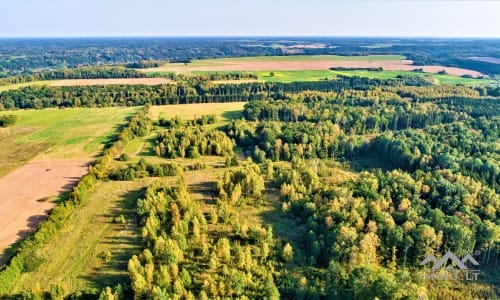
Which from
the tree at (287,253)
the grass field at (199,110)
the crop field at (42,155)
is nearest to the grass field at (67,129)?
the crop field at (42,155)

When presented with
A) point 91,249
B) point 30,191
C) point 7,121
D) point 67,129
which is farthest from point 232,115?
point 91,249

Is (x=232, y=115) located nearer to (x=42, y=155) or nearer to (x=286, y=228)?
(x=42, y=155)

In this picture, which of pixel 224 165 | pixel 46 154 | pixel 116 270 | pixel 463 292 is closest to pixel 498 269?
pixel 463 292

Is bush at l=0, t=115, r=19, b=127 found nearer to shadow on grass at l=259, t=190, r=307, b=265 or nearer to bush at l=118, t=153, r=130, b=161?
bush at l=118, t=153, r=130, b=161

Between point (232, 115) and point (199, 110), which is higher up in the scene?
point (199, 110)

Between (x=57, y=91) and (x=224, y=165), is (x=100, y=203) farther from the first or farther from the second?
(x=57, y=91)

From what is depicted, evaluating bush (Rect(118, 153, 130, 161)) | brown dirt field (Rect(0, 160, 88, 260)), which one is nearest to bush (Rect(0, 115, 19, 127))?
brown dirt field (Rect(0, 160, 88, 260))
